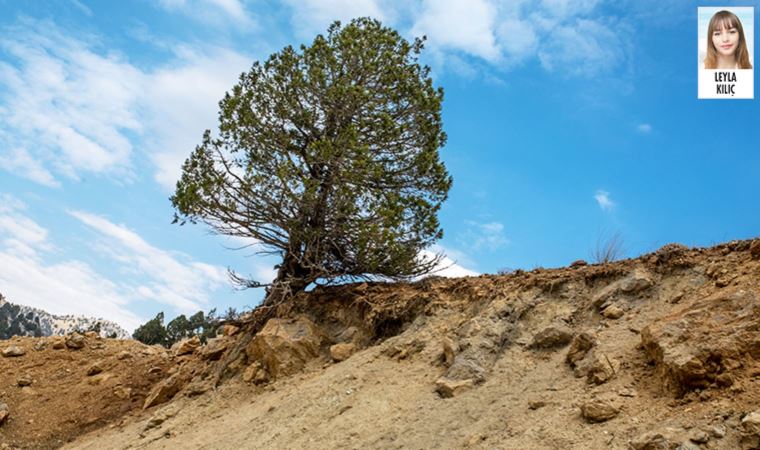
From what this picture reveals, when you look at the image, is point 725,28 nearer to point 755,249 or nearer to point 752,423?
point 755,249

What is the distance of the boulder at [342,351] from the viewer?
414 inches

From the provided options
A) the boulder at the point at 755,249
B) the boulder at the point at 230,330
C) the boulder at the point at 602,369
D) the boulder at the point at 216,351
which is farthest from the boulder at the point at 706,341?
the boulder at the point at 230,330

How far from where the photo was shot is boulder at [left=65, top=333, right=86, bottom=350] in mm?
15867

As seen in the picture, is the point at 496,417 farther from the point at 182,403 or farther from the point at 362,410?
the point at 182,403

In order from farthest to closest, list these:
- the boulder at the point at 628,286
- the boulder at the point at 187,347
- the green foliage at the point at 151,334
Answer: the green foliage at the point at 151,334 → the boulder at the point at 187,347 → the boulder at the point at 628,286

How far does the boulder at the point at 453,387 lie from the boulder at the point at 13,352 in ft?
42.9

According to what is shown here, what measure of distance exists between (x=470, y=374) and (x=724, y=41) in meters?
7.25

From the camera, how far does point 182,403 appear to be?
1148cm

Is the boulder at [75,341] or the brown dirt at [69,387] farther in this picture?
the boulder at [75,341]

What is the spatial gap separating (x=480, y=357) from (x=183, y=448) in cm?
490

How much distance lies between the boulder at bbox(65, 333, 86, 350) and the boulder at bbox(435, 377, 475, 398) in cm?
1204

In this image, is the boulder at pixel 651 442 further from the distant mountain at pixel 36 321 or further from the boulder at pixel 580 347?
the distant mountain at pixel 36 321

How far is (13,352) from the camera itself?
51.6 feet

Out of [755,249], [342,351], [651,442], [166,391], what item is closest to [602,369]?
[651,442]
